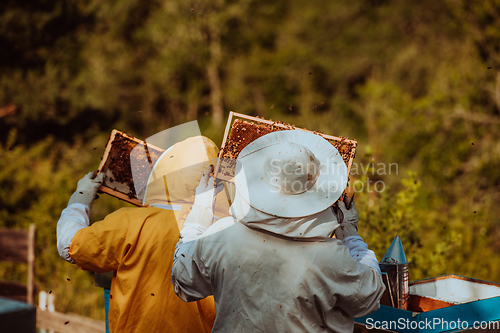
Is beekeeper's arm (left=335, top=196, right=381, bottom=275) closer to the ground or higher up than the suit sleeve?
higher up

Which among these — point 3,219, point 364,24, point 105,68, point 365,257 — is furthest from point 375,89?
point 365,257

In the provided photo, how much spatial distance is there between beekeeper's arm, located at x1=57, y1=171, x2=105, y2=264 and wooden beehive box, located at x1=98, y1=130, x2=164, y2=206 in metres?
0.09

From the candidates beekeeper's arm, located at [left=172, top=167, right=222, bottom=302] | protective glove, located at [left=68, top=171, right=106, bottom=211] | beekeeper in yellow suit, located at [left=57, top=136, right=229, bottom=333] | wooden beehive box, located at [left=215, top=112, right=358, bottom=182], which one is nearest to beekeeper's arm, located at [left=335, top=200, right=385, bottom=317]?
wooden beehive box, located at [left=215, top=112, right=358, bottom=182]

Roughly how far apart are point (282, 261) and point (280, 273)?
5 cm

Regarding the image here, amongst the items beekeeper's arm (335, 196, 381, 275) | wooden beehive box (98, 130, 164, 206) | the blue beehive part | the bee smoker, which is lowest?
the bee smoker

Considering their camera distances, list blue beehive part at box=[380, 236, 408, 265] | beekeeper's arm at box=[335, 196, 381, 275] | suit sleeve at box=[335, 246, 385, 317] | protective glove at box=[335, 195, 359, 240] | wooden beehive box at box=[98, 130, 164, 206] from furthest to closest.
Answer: wooden beehive box at box=[98, 130, 164, 206] → blue beehive part at box=[380, 236, 408, 265] → protective glove at box=[335, 195, 359, 240] → beekeeper's arm at box=[335, 196, 381, 275] → suit sleeve at box=[335, 246, 385, 317]

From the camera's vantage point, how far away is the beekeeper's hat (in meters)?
1.64

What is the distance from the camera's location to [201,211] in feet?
6.41

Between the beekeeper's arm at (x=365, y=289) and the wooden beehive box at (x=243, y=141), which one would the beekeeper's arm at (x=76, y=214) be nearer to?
the wooden beehive box at (x=243, y=141)

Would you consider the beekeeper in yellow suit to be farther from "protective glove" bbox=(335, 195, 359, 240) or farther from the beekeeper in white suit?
"protective glove" bbox=(335, 195, 359, 240)

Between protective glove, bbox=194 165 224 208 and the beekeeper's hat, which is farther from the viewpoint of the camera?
protective glove, bbox=194 165 224 208

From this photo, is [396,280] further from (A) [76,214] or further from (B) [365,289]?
(A) [76,214]

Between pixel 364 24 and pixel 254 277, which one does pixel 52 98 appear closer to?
pixel 254 277

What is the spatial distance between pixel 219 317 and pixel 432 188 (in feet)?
31.0
